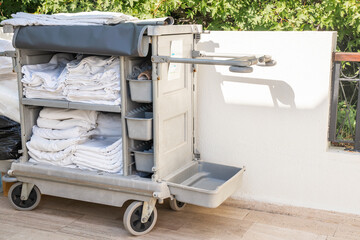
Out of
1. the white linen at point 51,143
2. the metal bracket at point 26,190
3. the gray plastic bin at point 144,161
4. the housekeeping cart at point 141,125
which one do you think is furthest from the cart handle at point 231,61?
the metal bracket at point 26,190

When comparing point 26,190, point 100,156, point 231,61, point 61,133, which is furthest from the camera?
point 26,190

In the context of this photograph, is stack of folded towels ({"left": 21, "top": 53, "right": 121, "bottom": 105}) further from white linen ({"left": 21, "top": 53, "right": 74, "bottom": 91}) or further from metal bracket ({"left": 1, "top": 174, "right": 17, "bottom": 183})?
metal bracket ({"left": 1, "top": 174, "right": 17, "bottom": 183})

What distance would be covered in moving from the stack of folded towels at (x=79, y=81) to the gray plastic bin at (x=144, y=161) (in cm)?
36

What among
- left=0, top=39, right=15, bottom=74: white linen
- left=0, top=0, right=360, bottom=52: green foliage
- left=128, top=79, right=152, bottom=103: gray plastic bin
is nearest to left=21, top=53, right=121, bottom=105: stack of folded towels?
left=128, top=79, right=152, bottom=103: gray plastic bin

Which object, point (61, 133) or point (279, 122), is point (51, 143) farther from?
point (279, 122)

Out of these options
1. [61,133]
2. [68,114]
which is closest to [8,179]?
[61,133]

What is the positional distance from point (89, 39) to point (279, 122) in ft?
4.47

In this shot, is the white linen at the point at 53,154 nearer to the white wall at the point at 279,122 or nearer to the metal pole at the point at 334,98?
the white wall at the point at 279,122

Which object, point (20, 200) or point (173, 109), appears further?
point (20, 200)

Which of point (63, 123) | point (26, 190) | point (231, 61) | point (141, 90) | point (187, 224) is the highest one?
point (231, 61)

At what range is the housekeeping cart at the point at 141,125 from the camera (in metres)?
2.94

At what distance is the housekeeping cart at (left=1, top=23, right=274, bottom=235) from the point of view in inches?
116

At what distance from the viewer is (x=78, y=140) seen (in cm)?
331

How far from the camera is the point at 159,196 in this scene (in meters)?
3.04
